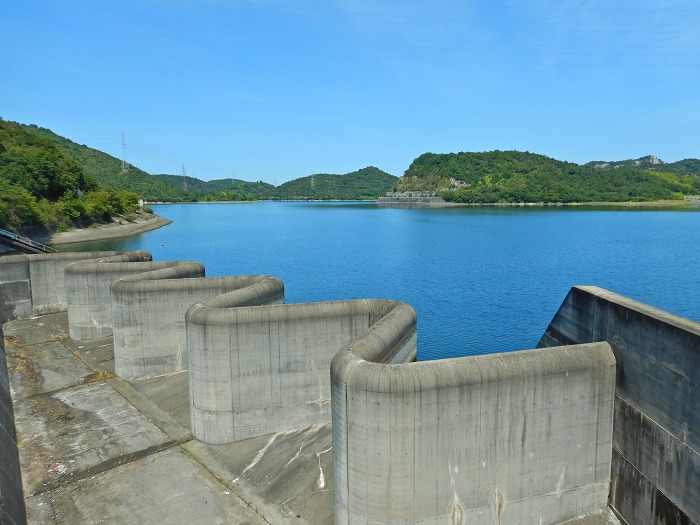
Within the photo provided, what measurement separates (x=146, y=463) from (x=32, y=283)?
17.1 meters

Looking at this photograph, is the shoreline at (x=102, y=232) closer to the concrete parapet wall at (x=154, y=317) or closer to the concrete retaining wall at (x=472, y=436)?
the concrete parapet wall at (x=154, y=317)

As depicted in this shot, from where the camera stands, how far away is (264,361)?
13.6 metres

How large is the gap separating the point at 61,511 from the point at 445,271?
4169 cm

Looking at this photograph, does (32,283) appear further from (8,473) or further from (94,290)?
(8,473)

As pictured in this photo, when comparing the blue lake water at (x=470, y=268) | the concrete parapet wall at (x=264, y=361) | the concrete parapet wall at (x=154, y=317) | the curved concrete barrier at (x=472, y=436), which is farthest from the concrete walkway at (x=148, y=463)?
the blue lake water at (x=470, y=268)

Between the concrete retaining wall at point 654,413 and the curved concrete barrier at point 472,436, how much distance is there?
38cm

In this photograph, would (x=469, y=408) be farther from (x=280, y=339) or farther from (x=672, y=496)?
(x=280, y=339)

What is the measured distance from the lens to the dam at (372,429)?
934cm

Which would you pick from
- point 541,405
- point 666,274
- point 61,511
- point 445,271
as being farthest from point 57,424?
point 666,274

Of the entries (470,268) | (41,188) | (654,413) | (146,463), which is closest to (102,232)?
(41,188)

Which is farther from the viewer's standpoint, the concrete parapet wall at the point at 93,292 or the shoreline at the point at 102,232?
the shoreline at the point at 102,232

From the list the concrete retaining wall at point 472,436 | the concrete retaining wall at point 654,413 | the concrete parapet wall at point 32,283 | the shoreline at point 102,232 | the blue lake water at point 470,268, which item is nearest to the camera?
the concrete retaining wall at point 472,436

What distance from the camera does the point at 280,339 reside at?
535 inches

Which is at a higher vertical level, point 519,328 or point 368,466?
point 368,466
